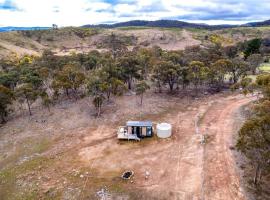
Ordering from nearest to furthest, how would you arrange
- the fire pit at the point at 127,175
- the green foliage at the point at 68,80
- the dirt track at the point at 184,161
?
1. the dirt track at the point at 184,161
2. the fire pit at the point at 127,175
3. the green foliage at the point at 68,80

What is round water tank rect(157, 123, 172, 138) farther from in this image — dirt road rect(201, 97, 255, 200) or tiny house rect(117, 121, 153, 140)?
dirt road rect(201, 97, 255, 200)

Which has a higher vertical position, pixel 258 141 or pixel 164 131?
pixel 258 141

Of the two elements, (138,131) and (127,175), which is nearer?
(127,175)

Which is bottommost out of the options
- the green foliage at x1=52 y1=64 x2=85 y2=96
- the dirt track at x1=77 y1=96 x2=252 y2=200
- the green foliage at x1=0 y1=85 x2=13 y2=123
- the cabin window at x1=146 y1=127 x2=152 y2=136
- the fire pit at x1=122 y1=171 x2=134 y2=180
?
the fire pit at x1=122 y1=171 x2=134 y2=180

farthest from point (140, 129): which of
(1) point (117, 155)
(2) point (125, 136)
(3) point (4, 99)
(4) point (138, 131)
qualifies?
(3) point (4, 99)

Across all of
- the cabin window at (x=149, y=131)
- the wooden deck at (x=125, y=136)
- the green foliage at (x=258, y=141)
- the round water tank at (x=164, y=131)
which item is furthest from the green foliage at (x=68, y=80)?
the green foliage at (x=258, y=141)

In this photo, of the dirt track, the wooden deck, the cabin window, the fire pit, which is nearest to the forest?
the dirt track

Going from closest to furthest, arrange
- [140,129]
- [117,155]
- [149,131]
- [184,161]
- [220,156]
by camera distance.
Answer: [184,161], [220,156], [117,155], [140,129], [149,131]

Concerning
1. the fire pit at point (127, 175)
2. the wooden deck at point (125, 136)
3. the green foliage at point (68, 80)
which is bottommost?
the fire pit at point (127, 175)

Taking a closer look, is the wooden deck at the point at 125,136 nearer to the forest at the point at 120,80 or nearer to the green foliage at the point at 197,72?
the forest at the point at 120,80

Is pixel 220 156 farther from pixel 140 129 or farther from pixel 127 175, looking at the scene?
pixel 127 175
